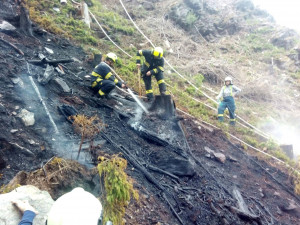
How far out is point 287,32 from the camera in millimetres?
15180

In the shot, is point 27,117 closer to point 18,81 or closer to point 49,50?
point 18,81

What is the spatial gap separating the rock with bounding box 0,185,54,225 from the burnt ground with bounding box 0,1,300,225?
0.35 m

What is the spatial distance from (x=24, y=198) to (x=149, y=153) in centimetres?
286

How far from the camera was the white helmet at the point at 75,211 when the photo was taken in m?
1.94

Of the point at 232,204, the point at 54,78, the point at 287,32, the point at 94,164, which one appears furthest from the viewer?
the point at 287,32

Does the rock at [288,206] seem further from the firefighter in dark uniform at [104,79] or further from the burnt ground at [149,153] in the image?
the firefighter in dark uniform at [104,79]

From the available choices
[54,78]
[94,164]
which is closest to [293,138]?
[94,164]

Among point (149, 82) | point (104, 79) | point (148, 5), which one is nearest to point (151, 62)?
point (149, 82)

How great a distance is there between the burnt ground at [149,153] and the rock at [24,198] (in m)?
0.35

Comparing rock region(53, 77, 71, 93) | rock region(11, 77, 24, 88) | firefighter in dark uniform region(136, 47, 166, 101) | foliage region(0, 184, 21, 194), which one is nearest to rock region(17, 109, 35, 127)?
rock region(11, 77, 24, 88)

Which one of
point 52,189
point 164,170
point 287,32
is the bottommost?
point 164,170

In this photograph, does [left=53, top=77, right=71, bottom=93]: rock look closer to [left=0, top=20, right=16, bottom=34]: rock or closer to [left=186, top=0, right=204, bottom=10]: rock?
[left=0, top=20, right=16, bottom=34]: rock

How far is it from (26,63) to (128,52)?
17.5 ft

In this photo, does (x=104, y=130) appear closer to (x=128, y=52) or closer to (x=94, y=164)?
(x=94, y=164)
